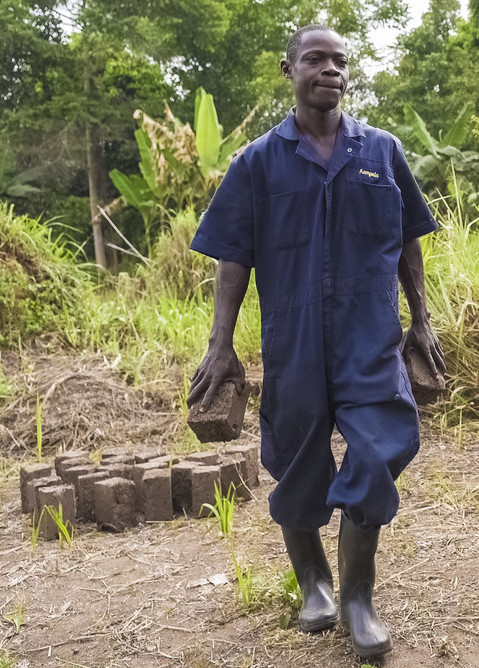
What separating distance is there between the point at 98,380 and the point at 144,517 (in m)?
2.45

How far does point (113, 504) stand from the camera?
4039 mm

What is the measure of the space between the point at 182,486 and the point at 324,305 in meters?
2.13

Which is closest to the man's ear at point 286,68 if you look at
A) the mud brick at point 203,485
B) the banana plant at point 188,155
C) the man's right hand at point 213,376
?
the man's right hand at point 213,376

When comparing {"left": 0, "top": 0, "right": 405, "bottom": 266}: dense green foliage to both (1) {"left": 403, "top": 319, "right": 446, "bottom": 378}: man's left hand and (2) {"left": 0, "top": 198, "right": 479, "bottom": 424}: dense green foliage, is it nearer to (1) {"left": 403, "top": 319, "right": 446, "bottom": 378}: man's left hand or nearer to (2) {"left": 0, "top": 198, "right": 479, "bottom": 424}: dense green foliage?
(2) {"left": 0, "top": 198, "right": 479, "bottom": 424}: dense green foliage

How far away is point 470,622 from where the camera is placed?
2660 millimetres

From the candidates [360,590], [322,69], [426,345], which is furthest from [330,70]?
[360,590]

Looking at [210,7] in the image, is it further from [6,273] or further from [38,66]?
[6,273]

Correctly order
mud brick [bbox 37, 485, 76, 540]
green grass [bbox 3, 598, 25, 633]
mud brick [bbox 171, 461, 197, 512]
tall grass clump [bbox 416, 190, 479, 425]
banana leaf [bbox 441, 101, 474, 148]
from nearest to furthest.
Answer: green grass [bbox 3, 598, 25, 633] < mud brick [bbox 37, 485, 76, 540] < mud brick [bbox 171, 461, 197, 512] < tall grass clump [bbox 416, 190, 479, 425] < banana leaf [bbox 441, 101, 474, 148]

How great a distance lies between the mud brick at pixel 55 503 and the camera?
3953mm

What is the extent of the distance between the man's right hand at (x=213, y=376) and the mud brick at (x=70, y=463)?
2.13 m

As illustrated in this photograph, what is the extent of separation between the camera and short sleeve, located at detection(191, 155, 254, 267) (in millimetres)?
2553

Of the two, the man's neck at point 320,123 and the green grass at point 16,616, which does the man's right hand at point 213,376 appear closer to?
the man's neck at point 320,123

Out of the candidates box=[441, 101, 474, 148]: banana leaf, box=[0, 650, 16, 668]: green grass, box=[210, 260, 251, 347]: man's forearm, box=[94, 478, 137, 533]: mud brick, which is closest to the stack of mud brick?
box=[94, 478, 137, 533]: mud brick

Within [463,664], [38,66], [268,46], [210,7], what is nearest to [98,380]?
[463,664]
